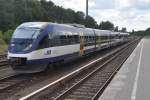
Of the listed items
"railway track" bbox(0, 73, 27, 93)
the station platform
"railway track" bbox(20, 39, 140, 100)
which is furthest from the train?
the station platform

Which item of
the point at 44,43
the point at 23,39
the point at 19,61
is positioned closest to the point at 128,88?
the point at 44,43

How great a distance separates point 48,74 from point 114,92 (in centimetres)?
616

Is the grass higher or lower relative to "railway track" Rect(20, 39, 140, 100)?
lower

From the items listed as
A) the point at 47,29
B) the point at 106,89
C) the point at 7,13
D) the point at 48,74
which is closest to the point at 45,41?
the point at 47,29

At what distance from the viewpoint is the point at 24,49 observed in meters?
18.8

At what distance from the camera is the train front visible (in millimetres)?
18547

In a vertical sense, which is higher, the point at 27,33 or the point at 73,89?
the point at 27,33

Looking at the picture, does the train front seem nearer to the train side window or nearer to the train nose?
the train nose

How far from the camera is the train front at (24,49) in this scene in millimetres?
18547

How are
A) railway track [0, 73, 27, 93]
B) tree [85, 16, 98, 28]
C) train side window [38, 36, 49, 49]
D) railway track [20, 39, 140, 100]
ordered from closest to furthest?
1. railway track [20, 39, 140, 100]
2. railway track [0, 73, 27, 93]
3. train side window [38, 36, 49, 49]
4. tree [85, 16, 98, 28]

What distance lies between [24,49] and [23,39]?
2.25 ft

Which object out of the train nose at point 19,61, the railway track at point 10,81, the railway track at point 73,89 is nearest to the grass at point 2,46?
the railway track at point 73,89

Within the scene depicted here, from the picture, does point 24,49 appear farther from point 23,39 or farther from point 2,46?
point 2,46

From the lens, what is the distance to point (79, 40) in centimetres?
2795
